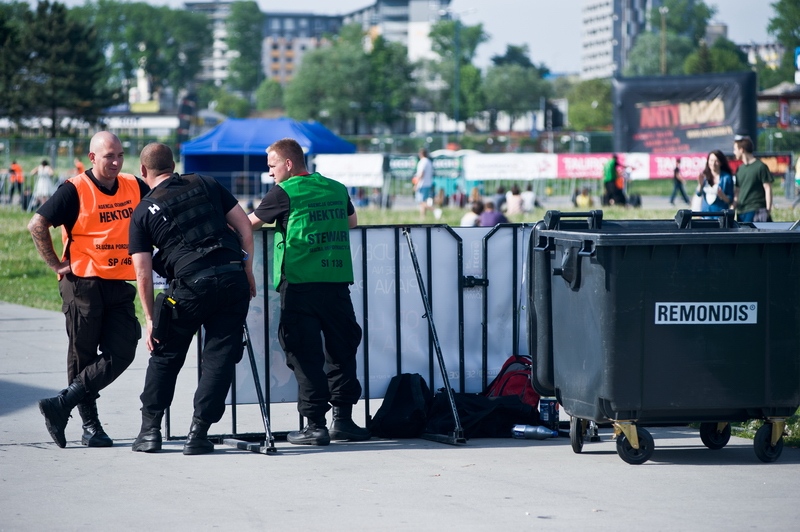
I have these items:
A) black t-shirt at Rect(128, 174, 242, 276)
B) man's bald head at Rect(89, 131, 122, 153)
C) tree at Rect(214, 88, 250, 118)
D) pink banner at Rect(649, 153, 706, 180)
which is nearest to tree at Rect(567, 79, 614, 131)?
A: tree at Rect(214, 88, 250, 118)

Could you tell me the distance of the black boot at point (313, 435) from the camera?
6.40 metres

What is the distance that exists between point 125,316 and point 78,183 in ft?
2.63

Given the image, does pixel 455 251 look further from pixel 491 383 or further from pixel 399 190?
pixel 399 190

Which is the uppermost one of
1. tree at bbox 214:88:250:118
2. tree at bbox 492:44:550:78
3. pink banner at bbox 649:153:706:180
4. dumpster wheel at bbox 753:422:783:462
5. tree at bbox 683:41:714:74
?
tree at bbox 492:44:550:78

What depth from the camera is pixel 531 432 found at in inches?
259

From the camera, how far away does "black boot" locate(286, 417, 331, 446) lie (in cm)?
640

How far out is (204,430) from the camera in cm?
614

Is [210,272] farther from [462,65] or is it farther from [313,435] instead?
[462,65]

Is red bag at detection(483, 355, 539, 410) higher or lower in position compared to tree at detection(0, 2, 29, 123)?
lower

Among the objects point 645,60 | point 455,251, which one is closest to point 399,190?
point 455,251

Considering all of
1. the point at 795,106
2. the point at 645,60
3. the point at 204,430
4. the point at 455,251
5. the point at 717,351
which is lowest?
the point at 204,430

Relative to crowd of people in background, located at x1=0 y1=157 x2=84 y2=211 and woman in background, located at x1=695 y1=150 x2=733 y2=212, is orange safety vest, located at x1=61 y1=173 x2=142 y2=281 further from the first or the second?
crowd of people in background, located at x1=0 y1=157 x2=84 y2=211

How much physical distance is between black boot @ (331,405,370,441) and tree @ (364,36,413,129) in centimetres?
10769

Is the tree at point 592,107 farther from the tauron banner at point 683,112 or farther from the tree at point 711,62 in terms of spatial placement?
the tauron banner at point 683,112
